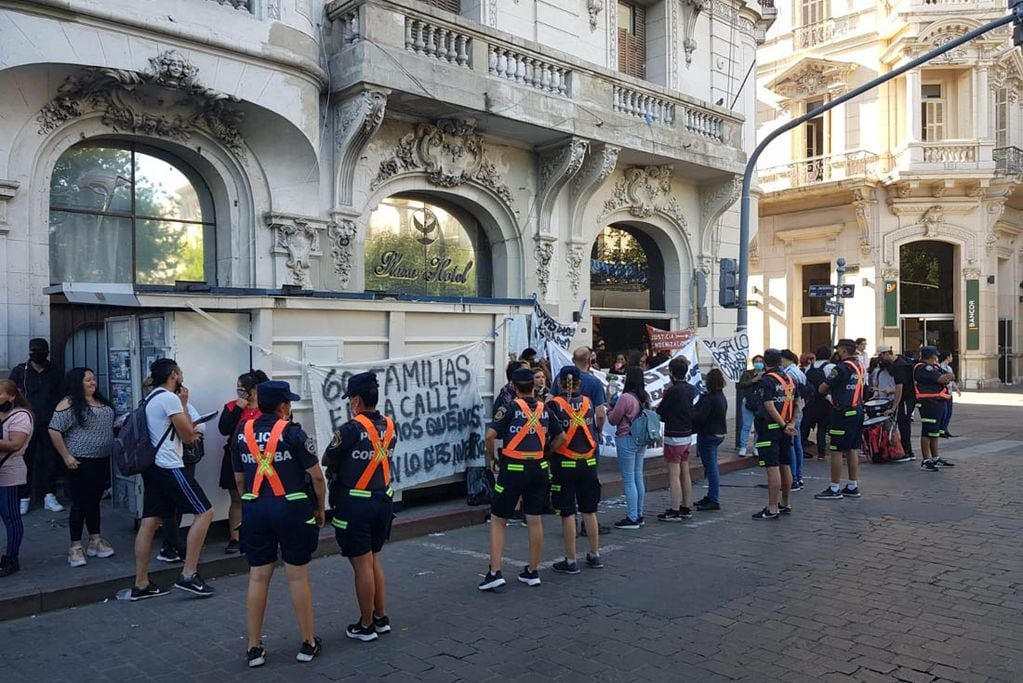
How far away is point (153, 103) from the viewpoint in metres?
10.4

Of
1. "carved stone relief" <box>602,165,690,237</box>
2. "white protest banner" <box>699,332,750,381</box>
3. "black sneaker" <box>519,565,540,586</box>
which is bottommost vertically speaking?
"black sneaker" <box>519,565,540,586</box>

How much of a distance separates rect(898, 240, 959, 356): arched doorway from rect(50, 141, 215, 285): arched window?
25736mm

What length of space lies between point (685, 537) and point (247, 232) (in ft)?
24.0

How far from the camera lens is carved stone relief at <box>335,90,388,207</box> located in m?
11.4

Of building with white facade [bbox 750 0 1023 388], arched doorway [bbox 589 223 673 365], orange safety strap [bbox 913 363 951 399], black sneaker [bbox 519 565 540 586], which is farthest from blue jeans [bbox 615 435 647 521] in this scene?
building with white facade [bbox 750 0 1023 388]

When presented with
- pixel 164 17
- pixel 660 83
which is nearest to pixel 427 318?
pixel 164 17

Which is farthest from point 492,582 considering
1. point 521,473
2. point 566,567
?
point 521,473

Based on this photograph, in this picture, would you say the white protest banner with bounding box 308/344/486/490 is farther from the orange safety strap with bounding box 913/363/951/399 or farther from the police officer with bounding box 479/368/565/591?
the orange safety strap with bounding box 913/363/951/399

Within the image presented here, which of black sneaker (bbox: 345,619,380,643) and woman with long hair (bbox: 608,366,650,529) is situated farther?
woman with long hair (bbox: 608,366,650,529)

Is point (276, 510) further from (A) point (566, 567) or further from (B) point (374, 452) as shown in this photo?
(A) point (566, 567)

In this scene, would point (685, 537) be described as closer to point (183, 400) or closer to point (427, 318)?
point (427, 318)

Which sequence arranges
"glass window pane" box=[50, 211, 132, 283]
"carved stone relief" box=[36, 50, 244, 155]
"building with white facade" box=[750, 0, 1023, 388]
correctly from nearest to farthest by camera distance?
"carved stone relief" box=[36, 50, 244, 155] → "glass window pane" box=[50, 211, 132, 283] → "building with white facade" box=[750, 0, 1023, 388]

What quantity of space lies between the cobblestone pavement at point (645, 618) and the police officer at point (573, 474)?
240 millimetres

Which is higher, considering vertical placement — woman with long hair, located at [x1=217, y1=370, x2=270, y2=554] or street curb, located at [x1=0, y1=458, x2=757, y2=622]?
woman with long hair, located at [x1=217, y1=370, x2=270, y2=554]
